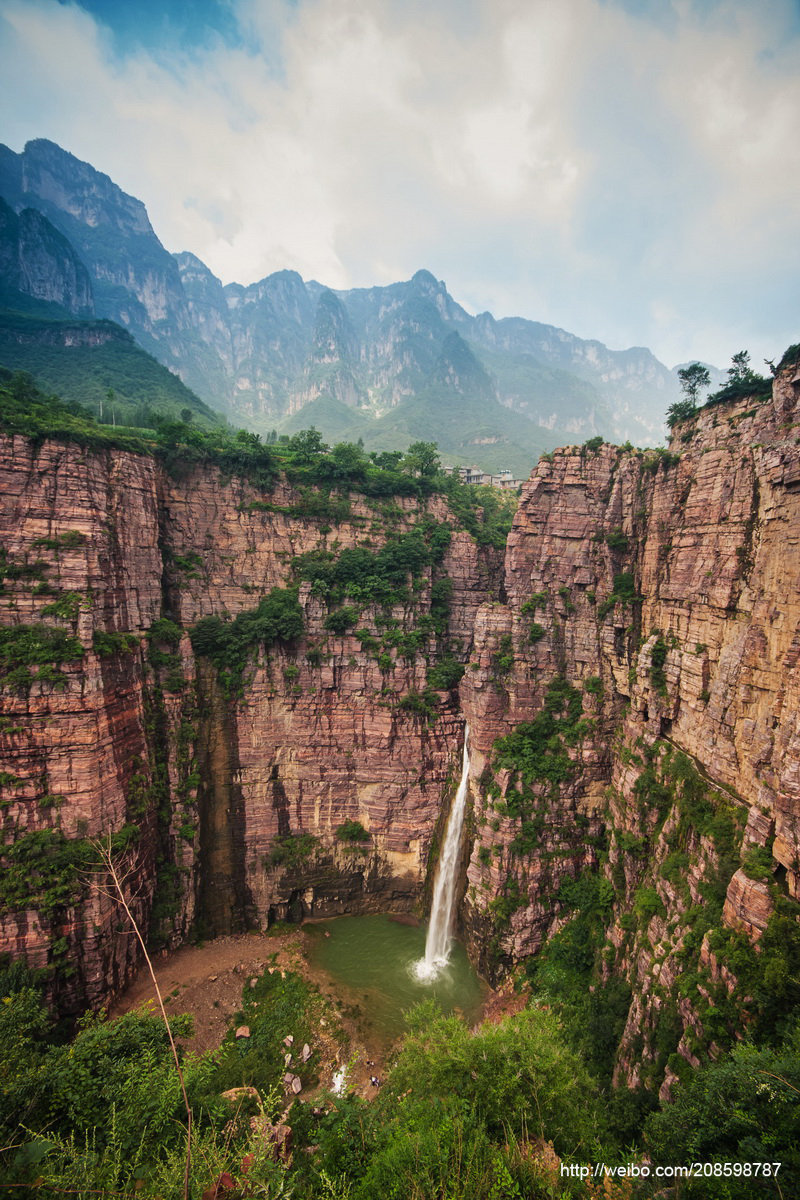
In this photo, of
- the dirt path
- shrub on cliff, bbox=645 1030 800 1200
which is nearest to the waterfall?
the dirt path

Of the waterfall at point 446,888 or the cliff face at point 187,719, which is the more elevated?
the cliff face at point 187,719

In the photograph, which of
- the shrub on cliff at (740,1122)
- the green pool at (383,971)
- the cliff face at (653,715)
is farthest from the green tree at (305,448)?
the shrub on cliff at (740,1122)

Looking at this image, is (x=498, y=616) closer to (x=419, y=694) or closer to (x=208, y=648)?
(x=419, y=694)

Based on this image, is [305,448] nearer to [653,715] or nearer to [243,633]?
[243,633]

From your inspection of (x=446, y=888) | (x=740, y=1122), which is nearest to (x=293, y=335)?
(x=446, y=888)

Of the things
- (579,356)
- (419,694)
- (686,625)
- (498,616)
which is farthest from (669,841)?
(579,356)

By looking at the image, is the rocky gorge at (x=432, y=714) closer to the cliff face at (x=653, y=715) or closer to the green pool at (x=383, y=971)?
the cliff face at (x=653, y=715)
